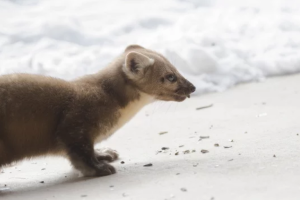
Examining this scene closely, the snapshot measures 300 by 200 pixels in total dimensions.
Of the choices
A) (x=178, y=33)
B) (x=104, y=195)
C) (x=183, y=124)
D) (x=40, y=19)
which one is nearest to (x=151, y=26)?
(x=178, y=33)

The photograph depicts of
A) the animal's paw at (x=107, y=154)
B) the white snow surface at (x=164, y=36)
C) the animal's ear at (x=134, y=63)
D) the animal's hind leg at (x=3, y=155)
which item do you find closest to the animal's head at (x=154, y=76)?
the animal's ear at (x=134, y=63)

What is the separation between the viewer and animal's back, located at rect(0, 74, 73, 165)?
4.33m

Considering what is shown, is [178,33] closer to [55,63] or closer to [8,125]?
[55,63]

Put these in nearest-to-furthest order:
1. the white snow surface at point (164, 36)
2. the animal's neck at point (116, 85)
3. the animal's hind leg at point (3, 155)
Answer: the animal's hind leg at point (3, 155), the animal's neck at point (116, 85), the white snow surface at point (164, 36)

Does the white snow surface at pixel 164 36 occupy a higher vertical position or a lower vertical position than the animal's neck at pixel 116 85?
lower

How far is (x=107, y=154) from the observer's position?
16.2ft

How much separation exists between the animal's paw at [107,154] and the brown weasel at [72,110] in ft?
0.14

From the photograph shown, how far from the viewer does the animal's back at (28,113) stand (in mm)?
4328

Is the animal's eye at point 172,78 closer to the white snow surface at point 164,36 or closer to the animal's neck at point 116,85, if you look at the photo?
the animal's neck at point 116,85

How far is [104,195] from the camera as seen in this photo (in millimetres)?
3904

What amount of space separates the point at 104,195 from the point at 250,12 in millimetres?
7173

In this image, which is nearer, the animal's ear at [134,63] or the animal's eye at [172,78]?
the animal's ear at [134,63]

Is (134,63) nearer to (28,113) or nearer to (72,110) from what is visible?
(72,110)

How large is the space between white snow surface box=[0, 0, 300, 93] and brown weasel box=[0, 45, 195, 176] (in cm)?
259
